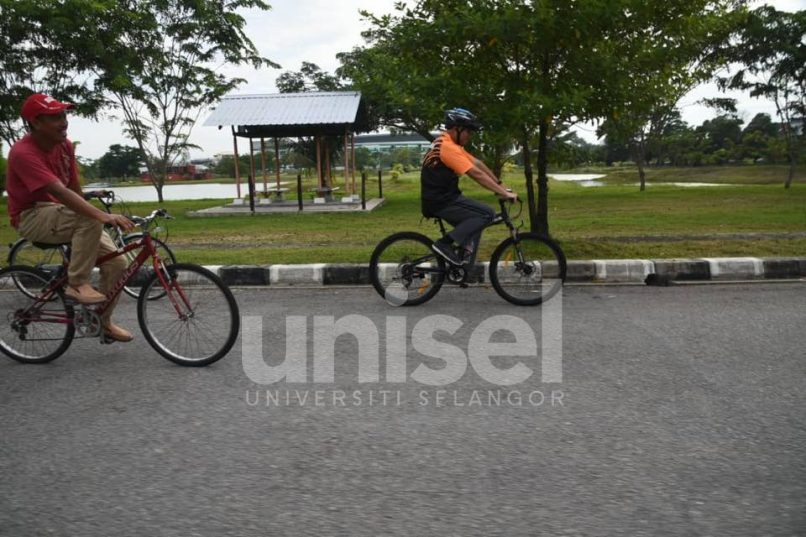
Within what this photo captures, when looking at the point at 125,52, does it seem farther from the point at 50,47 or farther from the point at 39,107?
the point at 39,107

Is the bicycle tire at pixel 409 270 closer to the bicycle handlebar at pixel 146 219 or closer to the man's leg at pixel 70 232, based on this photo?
the bicycle handlebar at pixel 146 219

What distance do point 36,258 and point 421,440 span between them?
4549 millimetres

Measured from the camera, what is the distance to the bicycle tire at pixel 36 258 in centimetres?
457

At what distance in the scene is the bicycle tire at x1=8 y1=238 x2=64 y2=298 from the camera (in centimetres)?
457

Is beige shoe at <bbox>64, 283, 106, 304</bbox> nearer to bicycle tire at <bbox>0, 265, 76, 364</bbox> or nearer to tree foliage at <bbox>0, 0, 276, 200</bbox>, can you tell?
bicycle tire at <bbox>0, 265, 76, 364</bbox>

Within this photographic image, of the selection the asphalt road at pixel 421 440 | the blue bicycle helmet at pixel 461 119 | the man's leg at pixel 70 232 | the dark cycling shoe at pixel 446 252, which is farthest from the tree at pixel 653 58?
the man's leg at pixel 70 232

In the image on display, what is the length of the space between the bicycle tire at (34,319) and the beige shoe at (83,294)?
7cm

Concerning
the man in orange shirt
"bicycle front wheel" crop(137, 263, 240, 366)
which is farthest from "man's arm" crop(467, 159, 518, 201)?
"bicycle front wheel" crop(137, 263, 240, 366)

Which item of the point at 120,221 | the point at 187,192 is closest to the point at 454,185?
the point at 120,221

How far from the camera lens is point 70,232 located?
4523mm

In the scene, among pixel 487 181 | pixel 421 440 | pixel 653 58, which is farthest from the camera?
pixel 653 58

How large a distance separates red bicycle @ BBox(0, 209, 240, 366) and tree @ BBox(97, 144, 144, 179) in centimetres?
2360

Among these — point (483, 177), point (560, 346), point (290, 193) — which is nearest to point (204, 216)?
point (290, 193)

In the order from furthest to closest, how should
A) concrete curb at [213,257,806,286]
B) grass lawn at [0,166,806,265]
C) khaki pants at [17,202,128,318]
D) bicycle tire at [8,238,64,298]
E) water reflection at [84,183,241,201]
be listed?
water reflection at [84,183,241,201]
grass lawn at [0,166,806,265]
concrete curb at [213,257,806,286]
bicycle tire at [8,238,64,298]
khaki pants at [17,202,128,318]
